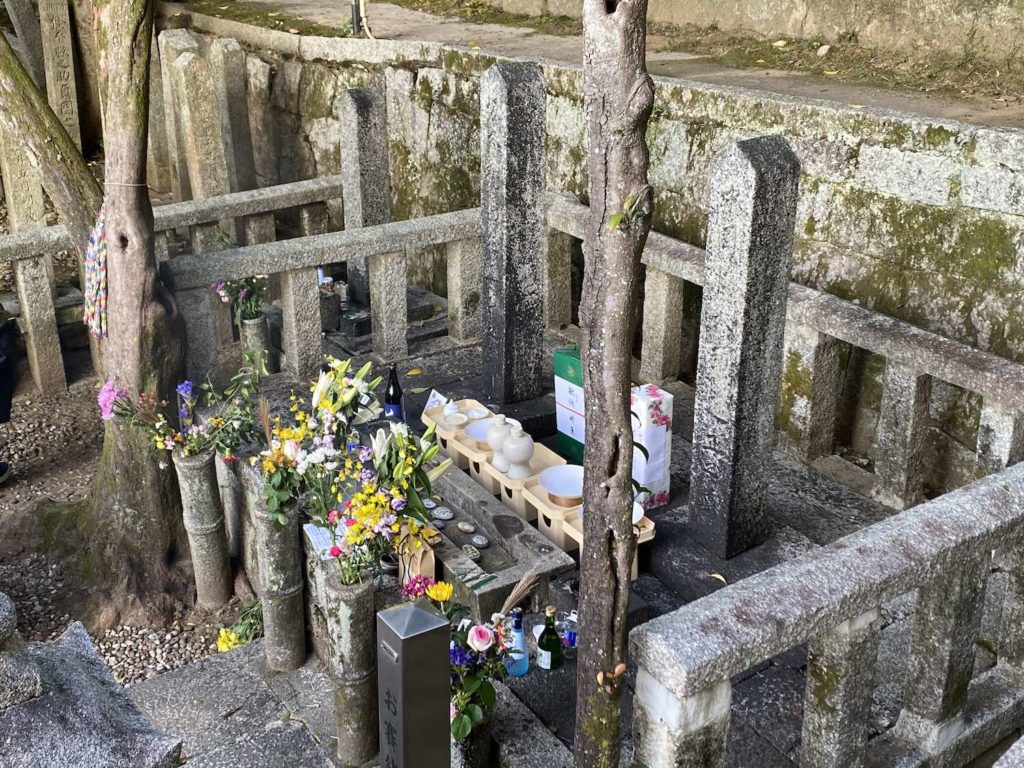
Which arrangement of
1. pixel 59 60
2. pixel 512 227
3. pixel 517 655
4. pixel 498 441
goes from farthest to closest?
pixel 59 60, pixel 512 227, pixel 498 441, pixel 517 655

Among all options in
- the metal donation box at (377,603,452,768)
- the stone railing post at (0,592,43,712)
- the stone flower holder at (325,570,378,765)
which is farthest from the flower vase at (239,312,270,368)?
the stone railing post at (0,592,43,712)

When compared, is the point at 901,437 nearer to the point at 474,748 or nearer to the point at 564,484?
the point at 564,484

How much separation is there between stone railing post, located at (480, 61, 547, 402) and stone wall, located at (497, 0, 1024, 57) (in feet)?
10.1

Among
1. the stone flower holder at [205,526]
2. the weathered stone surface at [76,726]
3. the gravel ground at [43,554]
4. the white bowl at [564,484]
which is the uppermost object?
the weathered stone surface at [76,726]

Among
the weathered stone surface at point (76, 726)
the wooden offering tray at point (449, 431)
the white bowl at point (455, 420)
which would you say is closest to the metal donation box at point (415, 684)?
the weathered stone surface at point (76, 726)

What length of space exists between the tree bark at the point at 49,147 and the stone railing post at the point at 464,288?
1.87m

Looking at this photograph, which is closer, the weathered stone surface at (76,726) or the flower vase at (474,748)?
the weathered stone surface at (76,726)

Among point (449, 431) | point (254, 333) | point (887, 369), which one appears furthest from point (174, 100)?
point (887, 369)

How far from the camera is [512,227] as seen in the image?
4.98 meters

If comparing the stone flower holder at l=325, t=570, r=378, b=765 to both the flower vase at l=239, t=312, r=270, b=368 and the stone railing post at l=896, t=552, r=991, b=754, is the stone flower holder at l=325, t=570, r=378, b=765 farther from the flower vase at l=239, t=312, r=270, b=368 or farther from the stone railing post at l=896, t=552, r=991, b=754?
the flower vase at l=239, t=312, r=270, b=368

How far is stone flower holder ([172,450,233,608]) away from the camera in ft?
14.9

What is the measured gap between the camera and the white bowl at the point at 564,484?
4176 mm

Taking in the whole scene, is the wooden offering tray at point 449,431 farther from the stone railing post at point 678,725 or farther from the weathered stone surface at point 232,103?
the weathered stone surface at point 232,103

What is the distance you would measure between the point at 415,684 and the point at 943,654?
145 cm
